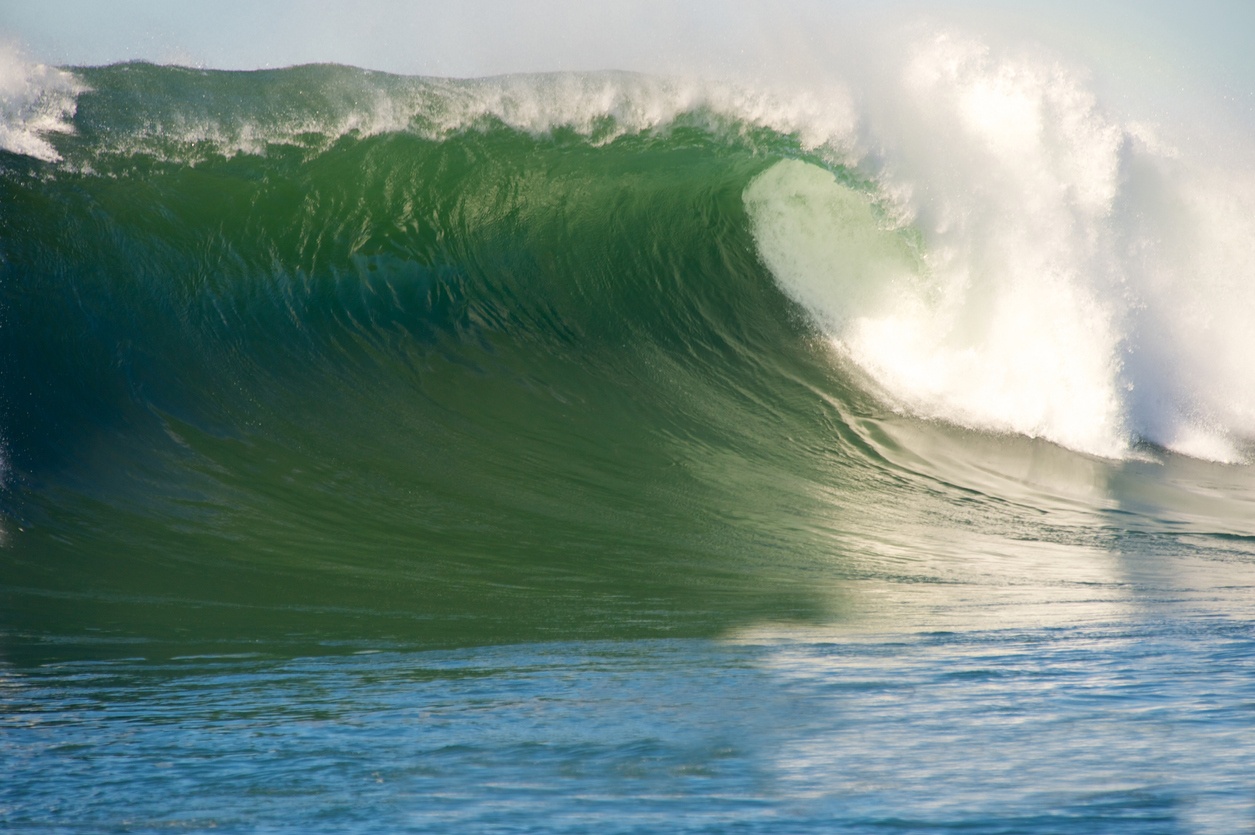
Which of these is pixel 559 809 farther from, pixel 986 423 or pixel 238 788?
pixel 986 423

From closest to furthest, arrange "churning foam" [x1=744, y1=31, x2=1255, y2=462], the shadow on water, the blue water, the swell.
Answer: the blue water < the shadow on water < the swell < "churning foam" [x1=744, y1=31, x2=1255, y2=462]

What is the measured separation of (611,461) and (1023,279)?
3.97 m

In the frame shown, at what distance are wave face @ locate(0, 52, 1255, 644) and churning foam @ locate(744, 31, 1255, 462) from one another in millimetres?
31

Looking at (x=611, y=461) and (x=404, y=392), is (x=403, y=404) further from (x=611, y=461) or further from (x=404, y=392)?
(x=611, y=461)

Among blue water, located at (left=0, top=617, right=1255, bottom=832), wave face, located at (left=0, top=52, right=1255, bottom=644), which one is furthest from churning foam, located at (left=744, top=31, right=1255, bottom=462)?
blue water, located at (left=0, top=617, right=1255, bottom=832)

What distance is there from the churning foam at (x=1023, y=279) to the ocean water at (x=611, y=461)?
0.04 metres

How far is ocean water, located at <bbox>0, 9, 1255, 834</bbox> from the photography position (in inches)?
98.7

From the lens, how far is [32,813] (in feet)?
7.22

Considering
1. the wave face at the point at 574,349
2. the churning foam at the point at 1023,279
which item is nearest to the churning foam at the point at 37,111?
the wave face at the point at 574,349

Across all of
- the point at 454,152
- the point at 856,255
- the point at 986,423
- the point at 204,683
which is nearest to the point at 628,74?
Answer: the point at 454,152

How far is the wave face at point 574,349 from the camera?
4824mm

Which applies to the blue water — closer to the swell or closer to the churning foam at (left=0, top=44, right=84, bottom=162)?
the swell

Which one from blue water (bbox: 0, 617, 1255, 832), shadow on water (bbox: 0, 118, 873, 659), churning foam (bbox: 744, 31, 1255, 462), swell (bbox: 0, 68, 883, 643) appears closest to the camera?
blue water (bbox: 0, 617, 1255, 832)

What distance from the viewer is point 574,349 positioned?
25.6ft
